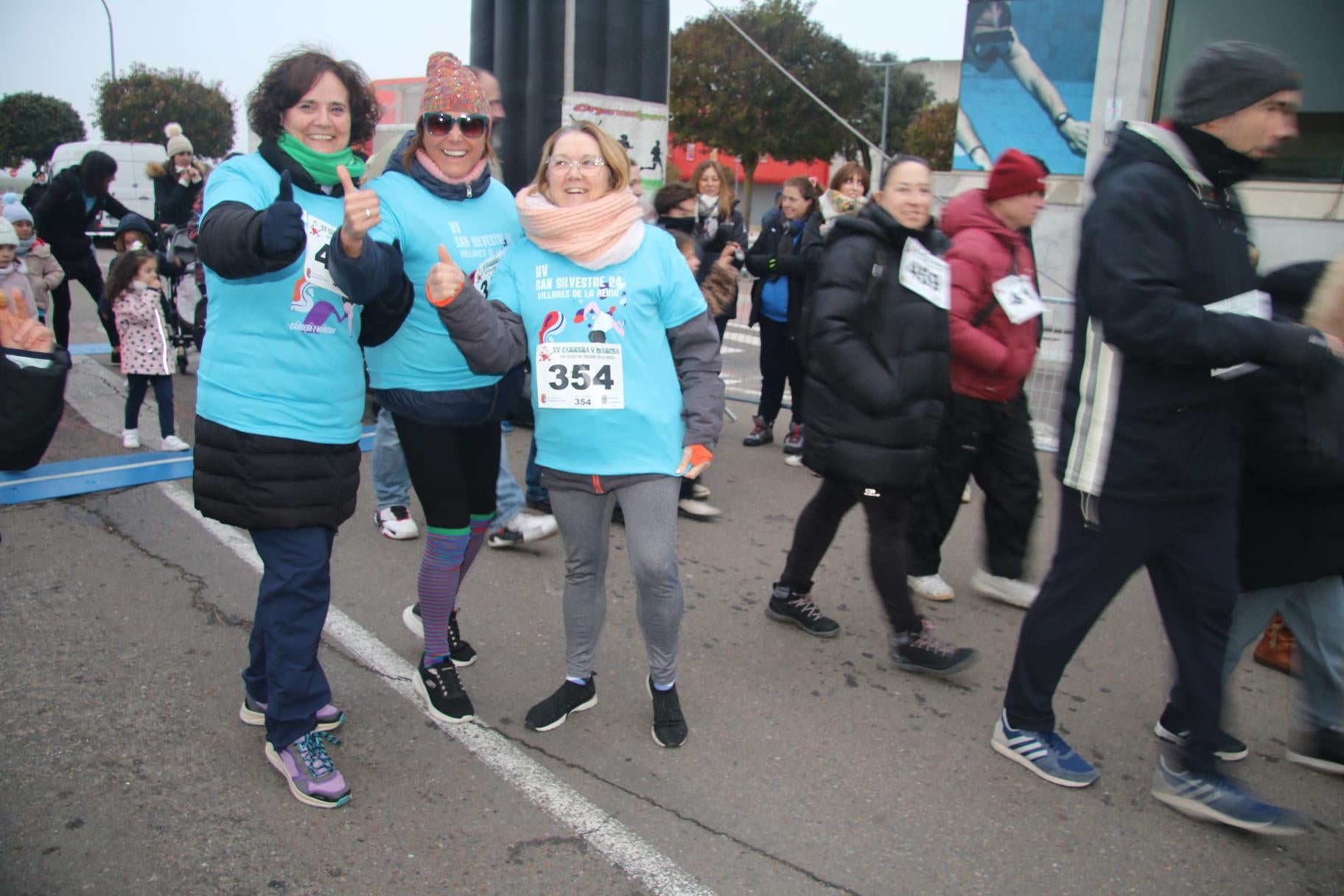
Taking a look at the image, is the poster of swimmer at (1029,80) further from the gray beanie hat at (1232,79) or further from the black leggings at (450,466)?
the black leggings at (450,466)

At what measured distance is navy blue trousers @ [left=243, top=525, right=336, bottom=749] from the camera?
2.86 meters

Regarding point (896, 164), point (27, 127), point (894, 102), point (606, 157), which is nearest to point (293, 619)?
point (606, 157)

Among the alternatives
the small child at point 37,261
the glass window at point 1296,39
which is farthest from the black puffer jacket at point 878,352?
the glass window at point 1296,39

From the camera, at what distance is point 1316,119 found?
14195mm

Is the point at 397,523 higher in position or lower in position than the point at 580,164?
lower

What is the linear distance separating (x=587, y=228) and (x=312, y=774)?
1.76 metres

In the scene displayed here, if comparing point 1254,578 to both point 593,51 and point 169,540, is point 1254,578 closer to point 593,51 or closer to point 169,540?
point 169,540

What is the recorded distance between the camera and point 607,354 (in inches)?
119

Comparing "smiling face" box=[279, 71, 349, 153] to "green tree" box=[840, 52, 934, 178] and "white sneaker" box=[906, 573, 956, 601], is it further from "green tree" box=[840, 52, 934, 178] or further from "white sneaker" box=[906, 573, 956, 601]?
"green tree" box=[840, 52, 934, 178]

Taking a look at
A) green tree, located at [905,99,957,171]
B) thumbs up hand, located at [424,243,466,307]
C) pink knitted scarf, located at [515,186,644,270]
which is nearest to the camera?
thumbs up hand, located at [424,243,466,307]

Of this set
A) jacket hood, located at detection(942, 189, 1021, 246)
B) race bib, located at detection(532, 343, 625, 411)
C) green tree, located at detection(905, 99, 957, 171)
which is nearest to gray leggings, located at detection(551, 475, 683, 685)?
race bib, located at detection(532, 343, 625, 411)

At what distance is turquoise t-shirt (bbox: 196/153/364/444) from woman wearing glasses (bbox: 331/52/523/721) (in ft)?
0.94

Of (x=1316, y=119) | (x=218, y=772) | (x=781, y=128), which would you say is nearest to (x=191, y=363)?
(x=218, y=772)

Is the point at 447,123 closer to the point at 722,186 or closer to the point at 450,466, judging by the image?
the point at 450,466
